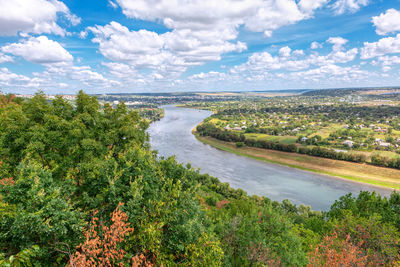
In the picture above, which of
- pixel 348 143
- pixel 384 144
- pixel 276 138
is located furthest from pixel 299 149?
pixel 384 144

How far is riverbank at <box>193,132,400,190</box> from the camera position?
5078 cm

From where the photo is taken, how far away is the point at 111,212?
7.99 m

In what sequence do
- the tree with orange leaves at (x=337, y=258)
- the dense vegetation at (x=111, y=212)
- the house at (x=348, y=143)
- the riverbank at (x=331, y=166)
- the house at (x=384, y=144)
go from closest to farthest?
the dense vegetation at (x=111, y=212), the tree with orange leaves at (x=337, y=258), the riverbank at (x=331, y=166), the house at (x=384, y=144), the house at (x=348, y=143)

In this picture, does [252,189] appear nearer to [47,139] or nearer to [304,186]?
[304,186]

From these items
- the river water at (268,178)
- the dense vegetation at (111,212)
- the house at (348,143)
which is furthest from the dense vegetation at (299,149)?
the dense vegetation at (111,212)

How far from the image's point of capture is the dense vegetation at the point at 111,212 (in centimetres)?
620

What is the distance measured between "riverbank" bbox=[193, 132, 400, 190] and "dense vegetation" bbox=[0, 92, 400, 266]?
34918 millimetres

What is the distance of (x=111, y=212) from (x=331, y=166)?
64945 mm

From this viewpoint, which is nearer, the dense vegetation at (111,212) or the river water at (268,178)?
the dense vegetation at (111,212)

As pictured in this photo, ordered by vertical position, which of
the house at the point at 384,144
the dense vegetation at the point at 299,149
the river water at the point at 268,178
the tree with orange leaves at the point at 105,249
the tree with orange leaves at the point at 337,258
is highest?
the tree with orange leaves at the point at 105,249

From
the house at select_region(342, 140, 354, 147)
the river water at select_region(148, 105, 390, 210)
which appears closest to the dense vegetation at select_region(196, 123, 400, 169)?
the river water at select_region(148, 105, 390, 210)

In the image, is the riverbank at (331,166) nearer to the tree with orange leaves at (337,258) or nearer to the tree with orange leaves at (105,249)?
the tree with orange leaves at (337,258)

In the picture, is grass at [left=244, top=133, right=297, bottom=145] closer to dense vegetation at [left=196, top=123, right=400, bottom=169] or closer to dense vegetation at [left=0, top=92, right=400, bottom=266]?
dense vegetation at [left=196, top=123, right=400, bottom=169]

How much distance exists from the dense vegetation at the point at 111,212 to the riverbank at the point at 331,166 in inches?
1375
